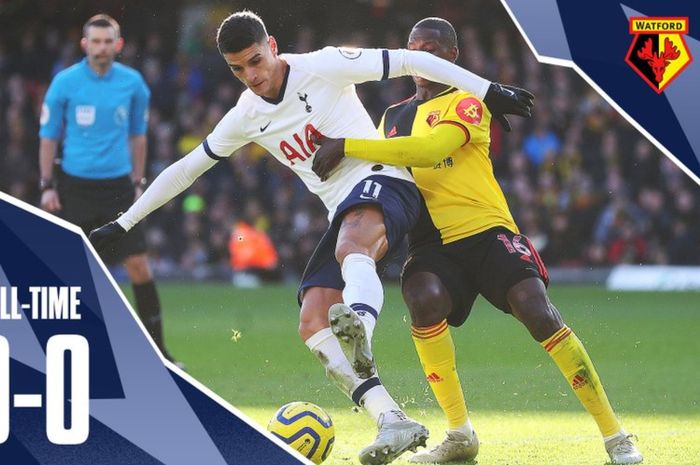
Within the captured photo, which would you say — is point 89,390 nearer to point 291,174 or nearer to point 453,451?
point 453,451

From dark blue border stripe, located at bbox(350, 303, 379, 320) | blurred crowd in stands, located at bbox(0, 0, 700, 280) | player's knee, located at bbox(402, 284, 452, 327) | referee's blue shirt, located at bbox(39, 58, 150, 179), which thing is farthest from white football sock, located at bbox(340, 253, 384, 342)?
blurred crowd in stands, located at bbox(0, 0, 700, 280)

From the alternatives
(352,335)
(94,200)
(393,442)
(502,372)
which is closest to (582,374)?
(393,442)

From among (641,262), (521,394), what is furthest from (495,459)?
(641,262)

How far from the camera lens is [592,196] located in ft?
59.3

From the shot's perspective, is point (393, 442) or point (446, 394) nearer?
point (393, 442)

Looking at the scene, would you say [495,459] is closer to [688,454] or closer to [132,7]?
[688,454]

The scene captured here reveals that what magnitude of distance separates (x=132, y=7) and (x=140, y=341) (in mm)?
10680

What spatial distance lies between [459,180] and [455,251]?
35 centimetres

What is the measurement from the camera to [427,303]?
20.0ft

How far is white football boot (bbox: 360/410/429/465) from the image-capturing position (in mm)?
5258

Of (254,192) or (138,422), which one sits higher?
(138,422)

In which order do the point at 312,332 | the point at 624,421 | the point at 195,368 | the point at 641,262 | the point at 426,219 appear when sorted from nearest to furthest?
1. the point at 312,332
2. the point at 426,219
3. the point at 624,421
4. the point at 195,368
5. the point at 641,262

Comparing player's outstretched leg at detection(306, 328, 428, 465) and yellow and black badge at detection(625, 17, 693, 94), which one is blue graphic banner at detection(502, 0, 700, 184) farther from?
player's outstretched leg at detection(306, 328, 428, 465)

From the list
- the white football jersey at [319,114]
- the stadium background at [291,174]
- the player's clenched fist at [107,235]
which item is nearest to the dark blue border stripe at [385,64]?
the white football jersey at [319,114]
